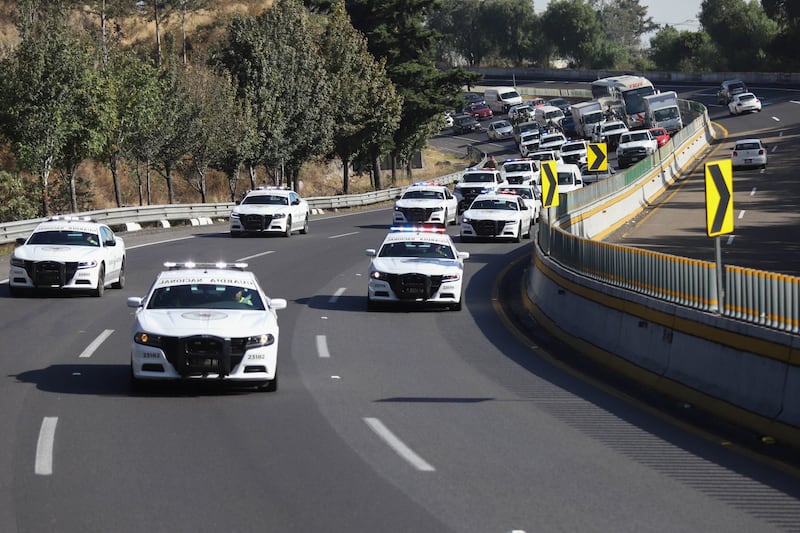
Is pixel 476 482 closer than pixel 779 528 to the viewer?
No

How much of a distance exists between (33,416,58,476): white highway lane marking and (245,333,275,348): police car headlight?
8.05 feet

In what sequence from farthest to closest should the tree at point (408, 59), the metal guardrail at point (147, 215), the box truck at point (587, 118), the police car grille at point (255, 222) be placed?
the box truck at point (587, 118)
the tree at point (408, 59)
the police car grille at point (255, 222)
the metal guardrail at point (147, 215)

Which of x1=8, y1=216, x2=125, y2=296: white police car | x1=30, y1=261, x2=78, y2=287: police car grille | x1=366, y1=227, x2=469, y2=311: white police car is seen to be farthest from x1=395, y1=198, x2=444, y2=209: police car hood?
x1=30, y1=261, x2=78, y2=287: police car grille

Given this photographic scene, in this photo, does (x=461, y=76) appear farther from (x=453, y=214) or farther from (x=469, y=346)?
(x=469, y=346)

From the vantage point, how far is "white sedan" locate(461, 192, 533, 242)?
40281 mm

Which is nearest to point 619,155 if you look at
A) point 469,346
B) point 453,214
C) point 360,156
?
point 360,156

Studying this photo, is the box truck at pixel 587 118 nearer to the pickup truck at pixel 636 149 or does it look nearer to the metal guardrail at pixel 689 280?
the pickup truck at pixel 636 149

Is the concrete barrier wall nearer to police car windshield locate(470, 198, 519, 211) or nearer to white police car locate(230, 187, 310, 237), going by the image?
police car windshield locate(470, 198, 519, 211)

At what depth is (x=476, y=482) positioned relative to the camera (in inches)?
409

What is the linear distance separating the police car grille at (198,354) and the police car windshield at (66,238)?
11914 millimetres

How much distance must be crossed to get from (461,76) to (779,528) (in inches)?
3160

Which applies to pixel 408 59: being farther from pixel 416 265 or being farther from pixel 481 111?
pixel 416 265

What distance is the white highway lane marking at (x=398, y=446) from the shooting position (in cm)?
1104

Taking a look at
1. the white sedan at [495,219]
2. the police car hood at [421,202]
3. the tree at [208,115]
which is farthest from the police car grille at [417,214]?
the tree at [208,115]
